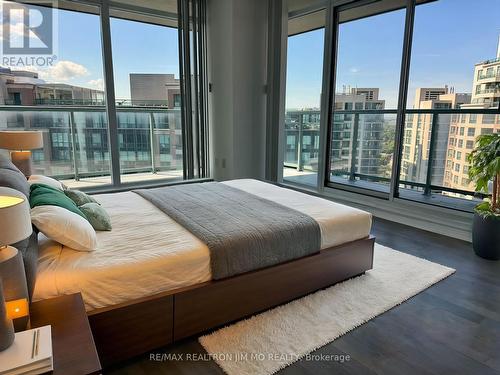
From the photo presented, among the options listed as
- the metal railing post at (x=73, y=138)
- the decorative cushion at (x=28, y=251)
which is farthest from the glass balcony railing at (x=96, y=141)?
the decorative cushion at (x=28, y=251)

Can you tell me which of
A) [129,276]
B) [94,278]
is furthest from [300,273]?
[94,278]

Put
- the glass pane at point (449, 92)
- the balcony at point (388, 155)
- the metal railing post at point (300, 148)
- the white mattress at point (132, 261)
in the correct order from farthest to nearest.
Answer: the metal railing post at point (300, 148), the balcony at point (388, 155), the glass pane at point (449, 92), the white mattress at point (132, 261)

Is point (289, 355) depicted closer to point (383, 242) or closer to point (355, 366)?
point (355, 366)

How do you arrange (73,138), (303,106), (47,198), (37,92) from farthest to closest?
(303,106) < (73,138) < (37,92) < (47,198)

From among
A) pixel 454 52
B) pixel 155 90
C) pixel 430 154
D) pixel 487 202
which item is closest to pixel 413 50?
pixel 454 52

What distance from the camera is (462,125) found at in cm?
366

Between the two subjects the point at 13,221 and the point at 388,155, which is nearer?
the point at 13,221

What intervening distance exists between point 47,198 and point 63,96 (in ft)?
9.50

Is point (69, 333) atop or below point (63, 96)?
below

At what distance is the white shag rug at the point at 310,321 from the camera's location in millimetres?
1763

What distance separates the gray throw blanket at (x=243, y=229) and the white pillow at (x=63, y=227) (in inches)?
23.6

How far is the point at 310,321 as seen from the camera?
6.77ft

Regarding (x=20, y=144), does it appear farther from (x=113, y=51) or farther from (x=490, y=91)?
(x=490, y=91)

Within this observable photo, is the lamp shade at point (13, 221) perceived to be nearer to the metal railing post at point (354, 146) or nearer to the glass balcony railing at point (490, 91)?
the glass balcony railing at point (490, 91)
